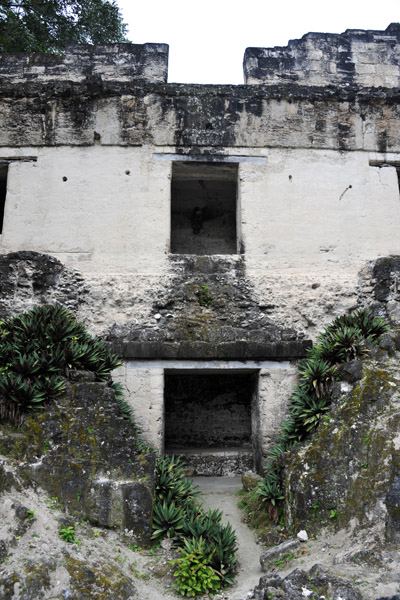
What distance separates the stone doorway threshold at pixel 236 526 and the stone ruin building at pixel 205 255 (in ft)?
2.22

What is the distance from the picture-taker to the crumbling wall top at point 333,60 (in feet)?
41.4

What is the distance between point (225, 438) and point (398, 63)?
9.58m

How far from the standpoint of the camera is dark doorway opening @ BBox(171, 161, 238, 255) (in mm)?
12086

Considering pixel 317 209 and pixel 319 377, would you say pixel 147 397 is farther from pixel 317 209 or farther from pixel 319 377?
pixel 317 209

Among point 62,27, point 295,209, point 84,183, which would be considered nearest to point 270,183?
point 295,209

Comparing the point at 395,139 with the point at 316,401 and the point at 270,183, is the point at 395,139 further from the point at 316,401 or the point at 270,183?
the point at 316,401

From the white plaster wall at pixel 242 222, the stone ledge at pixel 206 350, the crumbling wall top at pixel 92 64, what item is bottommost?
the stone ledge at pixel 206 350

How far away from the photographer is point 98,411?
7207mm

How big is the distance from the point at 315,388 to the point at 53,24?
577 inches

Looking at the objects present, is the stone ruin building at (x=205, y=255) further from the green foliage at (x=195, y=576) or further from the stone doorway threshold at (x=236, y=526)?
the green foliage at (x=195, y=576)

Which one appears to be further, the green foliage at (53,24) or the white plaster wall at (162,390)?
the green foliage at (53,24)

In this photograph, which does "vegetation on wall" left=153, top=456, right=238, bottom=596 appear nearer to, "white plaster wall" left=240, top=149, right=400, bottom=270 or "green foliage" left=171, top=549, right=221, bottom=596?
"green foliage" left=171, top=549, right=221, bottom=596

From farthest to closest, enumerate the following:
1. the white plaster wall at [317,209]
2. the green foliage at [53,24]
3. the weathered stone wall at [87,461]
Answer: the green foliage at [53,24], the white plaster wall at [317,209], the weathered stone wall at [87,461]

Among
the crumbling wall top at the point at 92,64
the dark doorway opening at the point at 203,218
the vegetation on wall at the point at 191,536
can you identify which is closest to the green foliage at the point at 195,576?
the vegetation on wall at the point at 191,536
